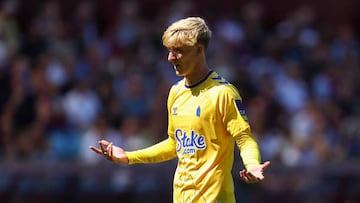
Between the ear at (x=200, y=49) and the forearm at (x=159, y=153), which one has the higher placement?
the ear at (x=200, y=49)

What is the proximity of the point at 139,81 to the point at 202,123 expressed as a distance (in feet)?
26.7

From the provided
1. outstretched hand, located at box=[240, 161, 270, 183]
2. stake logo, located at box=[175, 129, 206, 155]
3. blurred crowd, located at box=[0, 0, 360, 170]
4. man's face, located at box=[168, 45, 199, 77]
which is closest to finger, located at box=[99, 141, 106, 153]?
stake logo, located at box=[175, 129, 206, 155]

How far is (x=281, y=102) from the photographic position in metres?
16.6

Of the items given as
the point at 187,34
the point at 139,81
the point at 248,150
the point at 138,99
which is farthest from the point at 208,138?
the point at 139,81

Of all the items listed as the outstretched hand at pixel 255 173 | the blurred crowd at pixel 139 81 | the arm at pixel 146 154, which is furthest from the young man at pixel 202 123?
the blurred crowd at pixel 139 81

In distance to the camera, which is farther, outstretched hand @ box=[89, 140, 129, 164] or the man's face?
outstretched hand @ box=[89, 140, 129, 164]

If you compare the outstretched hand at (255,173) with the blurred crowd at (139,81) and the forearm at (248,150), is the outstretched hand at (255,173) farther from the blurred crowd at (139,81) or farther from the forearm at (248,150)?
the blurred crowd at (139,81)

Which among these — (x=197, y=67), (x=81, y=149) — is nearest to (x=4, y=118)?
(x=81, y=149)

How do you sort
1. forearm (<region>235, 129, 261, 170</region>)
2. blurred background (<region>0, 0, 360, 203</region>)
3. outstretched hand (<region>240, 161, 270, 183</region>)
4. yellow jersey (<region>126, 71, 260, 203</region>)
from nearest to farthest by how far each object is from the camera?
outstretched hand (<region>240, 161, 270, 183</region>) < forearm (<region>235, 129, 261, 170</region>) < yellow jersey (<region>126, 71, 260, 203</region>) < blurred background (<region>0, 0, 360, 203</region>)

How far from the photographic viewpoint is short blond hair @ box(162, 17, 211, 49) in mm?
7750

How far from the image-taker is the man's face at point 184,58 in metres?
7.80

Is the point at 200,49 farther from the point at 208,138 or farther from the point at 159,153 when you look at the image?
the point at 159,153

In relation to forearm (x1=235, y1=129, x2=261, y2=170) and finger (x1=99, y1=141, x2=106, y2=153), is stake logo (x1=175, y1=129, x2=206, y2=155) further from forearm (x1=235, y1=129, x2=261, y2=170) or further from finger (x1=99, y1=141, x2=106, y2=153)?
finger (x1=99, y1=141, x2=106, y2=153)

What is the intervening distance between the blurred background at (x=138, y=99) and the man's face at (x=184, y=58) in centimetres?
674
